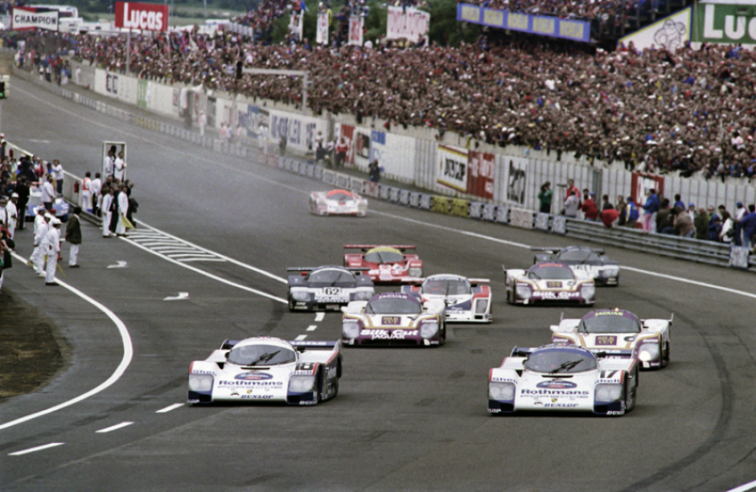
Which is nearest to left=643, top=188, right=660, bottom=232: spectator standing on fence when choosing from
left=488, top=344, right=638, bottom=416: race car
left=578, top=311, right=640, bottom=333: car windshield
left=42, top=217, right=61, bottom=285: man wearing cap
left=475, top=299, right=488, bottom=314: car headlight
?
left=475, top=299, right=488, bottom=314: car headlight

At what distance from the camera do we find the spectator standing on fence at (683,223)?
131 feet

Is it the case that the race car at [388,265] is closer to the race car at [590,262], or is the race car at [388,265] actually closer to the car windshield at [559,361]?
the race car at [590,262]

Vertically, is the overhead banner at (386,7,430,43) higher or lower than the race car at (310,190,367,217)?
higher

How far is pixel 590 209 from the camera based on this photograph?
1761 inches

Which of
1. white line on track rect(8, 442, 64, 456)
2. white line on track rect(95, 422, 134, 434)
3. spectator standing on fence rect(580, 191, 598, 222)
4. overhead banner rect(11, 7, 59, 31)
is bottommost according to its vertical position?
white line on track rect(95, 422, 134, 434)

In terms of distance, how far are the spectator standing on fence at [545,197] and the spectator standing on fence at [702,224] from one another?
845 centimetres

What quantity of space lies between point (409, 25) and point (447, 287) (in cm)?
5418

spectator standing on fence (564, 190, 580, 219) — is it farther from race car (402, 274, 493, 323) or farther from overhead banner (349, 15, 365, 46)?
overhead banner (349, 15, 365, 46)

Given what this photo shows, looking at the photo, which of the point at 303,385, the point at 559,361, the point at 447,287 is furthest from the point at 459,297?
the point at 303,385

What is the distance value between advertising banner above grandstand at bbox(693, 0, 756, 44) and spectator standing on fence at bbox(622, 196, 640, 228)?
52.7 ft

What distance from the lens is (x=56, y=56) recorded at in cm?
12006

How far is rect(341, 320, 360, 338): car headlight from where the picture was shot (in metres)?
25.2

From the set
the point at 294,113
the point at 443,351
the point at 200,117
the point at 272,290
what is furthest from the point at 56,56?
the point at 443,351

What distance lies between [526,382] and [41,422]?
737 cm
